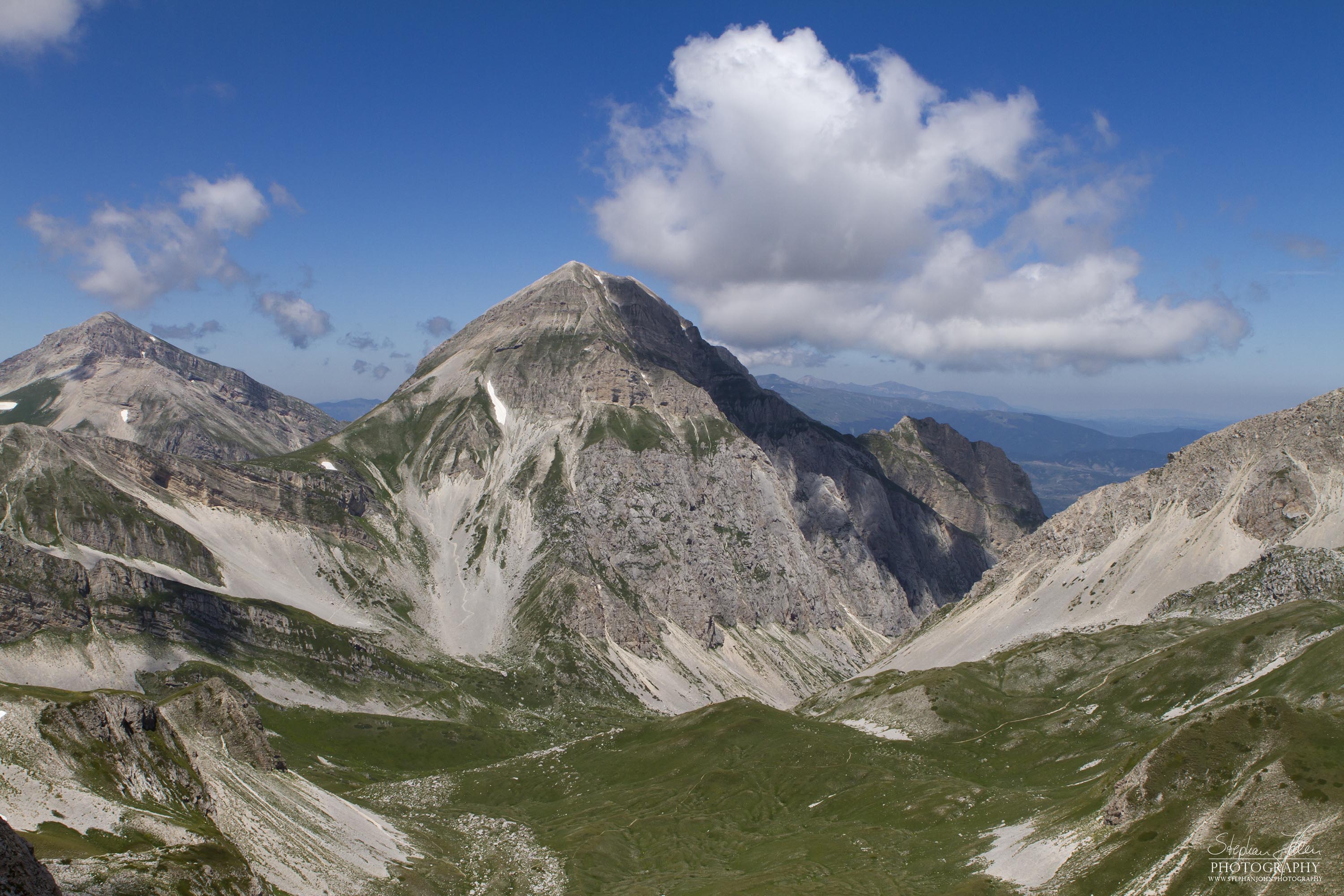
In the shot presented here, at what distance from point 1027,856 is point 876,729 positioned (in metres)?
89.4

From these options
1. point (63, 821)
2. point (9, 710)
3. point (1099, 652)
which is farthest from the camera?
point (1099, 652)

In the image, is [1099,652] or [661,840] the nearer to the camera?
[661,840]

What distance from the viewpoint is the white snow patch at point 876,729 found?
567 ft

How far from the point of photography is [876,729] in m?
181

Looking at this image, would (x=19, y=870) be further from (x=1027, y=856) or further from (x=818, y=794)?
(x=818, y=794)

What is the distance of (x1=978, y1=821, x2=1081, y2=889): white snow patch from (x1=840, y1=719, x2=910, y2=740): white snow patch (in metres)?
70.2

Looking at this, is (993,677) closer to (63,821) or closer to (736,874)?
(736,874)

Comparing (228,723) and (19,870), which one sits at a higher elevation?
(19,870)

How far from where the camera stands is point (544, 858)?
12862 cm

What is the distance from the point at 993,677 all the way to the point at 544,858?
11112 centimetres

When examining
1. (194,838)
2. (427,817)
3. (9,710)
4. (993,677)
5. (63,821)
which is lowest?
(993,677)

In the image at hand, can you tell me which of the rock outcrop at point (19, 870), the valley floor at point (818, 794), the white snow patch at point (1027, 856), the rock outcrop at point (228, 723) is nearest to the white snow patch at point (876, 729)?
the valley floor at point (818, 794)

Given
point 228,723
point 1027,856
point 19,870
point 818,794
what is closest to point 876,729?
point 818,794

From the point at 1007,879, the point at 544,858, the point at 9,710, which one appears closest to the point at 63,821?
the point at 9,710
